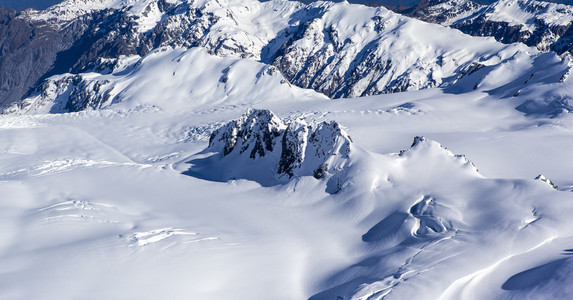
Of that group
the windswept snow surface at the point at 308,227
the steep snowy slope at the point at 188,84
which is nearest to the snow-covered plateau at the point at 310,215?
the windswept snow surface at the point at 308,227

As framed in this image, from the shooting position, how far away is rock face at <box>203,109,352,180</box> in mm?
30750

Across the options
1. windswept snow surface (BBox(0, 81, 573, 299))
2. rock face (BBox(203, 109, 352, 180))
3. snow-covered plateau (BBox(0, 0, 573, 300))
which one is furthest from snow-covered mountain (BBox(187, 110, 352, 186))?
windswept snow surface (BBox(0, 81, 573, 299))

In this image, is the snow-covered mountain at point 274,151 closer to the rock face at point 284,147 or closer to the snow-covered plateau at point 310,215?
the rock face at point 284,147

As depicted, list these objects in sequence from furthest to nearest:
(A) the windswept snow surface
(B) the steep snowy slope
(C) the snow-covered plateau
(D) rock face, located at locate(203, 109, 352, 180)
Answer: (B) the steep snowy slope, (D) rock face, located at locate(203, 109, 352, 180), (C) the snow-covered plateau, (A) the windswept snow surface

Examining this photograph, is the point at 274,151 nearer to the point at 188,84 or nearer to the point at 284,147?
the point at 284,147

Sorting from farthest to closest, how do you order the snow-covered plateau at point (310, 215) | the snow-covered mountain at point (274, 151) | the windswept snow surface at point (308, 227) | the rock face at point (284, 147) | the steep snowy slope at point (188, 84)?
the steep snowy slope at point (188, 84)
the snow-covered mountain at point (274, 151)
the rock face at point (284, 147)
the snow-covered plateau at point (310, 215)
the windswept snow surface at point (308, 227)

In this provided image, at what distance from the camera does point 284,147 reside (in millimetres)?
35094

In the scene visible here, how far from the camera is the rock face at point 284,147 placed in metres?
30.8

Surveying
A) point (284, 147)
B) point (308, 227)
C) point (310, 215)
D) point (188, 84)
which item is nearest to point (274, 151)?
point (284, 147)

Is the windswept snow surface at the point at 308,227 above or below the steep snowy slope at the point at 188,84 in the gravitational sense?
above

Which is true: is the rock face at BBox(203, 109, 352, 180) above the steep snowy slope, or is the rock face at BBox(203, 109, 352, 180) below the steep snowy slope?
above

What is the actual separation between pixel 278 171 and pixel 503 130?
32821 millimetres

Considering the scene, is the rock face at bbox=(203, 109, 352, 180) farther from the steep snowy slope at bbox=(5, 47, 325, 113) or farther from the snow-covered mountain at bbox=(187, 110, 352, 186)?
the steep snowy slope at bbox=(5, 47, 325, 113)

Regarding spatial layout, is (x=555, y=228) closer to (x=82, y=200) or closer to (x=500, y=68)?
(x=82, y=200)
